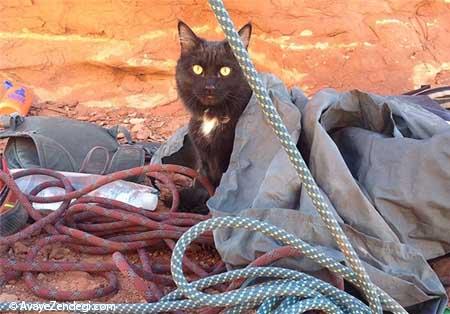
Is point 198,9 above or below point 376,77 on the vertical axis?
above

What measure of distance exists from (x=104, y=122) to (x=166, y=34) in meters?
0.74

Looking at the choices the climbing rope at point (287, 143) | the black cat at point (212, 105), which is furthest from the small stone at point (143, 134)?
the climbing rope at point (287, 143)

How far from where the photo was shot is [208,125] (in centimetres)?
248

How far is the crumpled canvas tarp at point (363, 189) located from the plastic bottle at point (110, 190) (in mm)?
396

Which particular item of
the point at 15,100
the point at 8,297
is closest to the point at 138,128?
the point at 15,100

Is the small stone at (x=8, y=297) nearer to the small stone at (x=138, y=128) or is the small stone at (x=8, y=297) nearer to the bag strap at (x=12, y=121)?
the bag strap at (x=12, y=121)

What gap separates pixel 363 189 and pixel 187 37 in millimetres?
1118

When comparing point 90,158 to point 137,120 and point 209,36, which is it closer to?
point 137,120

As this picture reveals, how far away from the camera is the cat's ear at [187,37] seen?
2598 mm

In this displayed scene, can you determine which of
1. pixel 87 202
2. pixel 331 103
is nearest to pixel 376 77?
pixel 331 103

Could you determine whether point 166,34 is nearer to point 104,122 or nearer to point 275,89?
point 104,122

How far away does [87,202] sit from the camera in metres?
2.19

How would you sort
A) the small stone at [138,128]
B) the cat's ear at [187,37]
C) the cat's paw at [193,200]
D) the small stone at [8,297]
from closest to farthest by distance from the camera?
1. the small stone at [8,297]
2. the cat's paw at [193,200]
3. the cat's ear at [187,37]
4. the small stone at [138,128]

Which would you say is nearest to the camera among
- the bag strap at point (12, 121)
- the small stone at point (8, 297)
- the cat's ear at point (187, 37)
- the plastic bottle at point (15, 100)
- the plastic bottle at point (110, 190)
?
the small stone at point (8, 297)
